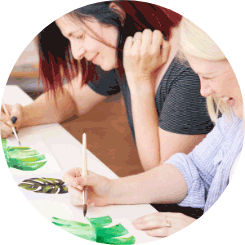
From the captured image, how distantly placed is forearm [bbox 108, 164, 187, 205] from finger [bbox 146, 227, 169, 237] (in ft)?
0.24

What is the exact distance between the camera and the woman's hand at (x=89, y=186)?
82 centimetres

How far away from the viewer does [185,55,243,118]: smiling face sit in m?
0.79

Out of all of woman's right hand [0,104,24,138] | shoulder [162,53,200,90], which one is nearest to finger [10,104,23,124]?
woman's right hand [0,104,24,138]

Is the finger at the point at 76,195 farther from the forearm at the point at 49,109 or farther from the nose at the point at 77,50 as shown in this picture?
the nose at the point at 77,50

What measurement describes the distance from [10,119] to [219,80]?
564mm

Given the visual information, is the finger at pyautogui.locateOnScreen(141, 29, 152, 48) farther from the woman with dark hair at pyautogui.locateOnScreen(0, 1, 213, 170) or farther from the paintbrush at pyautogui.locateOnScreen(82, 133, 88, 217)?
the paintbrush at pyautogui.locateOnScreen(82, 133, 88, 217)

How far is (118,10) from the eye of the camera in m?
0.80

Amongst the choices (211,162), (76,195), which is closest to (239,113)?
(211,162)

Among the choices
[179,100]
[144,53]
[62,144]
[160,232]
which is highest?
[144,53]

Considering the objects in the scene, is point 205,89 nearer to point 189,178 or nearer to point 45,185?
point 189,178

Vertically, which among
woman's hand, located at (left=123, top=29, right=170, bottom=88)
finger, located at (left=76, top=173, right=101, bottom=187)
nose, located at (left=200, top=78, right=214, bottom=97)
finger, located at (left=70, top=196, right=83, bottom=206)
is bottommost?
finger, located at (left=70, top=196, right=83, bottom=206)

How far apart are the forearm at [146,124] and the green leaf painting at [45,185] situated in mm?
226

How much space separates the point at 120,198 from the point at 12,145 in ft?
1.08

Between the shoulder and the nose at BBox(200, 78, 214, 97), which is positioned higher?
the shoulder
